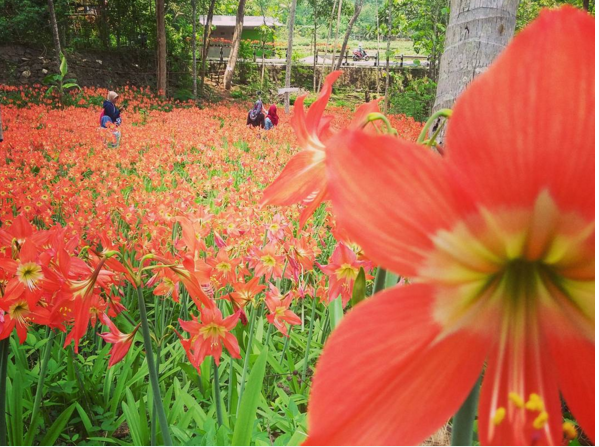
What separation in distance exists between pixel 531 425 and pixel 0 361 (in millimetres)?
1025

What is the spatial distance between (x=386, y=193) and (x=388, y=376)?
69 millimetres

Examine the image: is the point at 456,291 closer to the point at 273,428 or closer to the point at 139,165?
the point at 273,428

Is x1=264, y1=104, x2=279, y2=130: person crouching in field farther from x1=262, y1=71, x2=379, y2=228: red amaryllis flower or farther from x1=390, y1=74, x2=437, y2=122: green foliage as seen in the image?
x1=262, y1=71, x2=379, y2=228: red amaryllis flower

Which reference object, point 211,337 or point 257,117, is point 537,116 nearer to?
point 211,337

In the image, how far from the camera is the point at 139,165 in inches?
146

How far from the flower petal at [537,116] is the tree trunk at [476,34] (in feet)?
1.42

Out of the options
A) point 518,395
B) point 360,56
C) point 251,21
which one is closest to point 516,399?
point 518,395

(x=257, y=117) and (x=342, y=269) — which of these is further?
(x=257, y=117)

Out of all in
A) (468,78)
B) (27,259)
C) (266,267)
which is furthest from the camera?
(266,267)

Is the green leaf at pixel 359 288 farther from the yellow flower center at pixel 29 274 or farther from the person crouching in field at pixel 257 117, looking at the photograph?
the person crouching in field at pixel 257 117

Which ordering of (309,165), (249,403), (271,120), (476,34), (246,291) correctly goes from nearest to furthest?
(309,165), (476,34), (249,403), (246,291), (271,120)

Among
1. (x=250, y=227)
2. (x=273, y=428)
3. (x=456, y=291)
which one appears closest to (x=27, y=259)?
(x=456, y=291)

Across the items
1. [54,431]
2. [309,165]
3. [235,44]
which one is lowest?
[54,431]

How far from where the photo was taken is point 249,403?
830 millimetres
